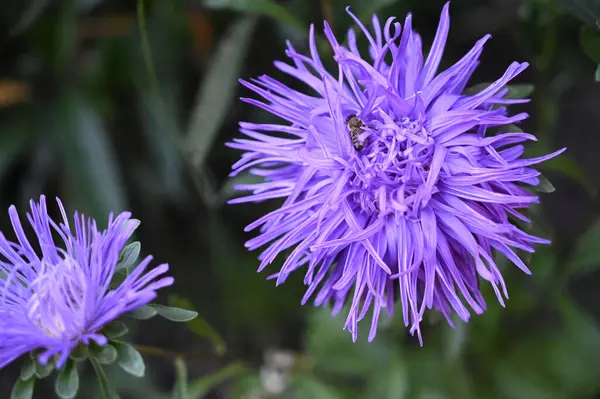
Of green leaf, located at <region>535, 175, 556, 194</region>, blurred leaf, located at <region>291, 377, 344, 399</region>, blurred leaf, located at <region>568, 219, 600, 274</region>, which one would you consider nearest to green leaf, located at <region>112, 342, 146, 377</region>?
green leaf, located at <region>535, 175, 556, 194</region>

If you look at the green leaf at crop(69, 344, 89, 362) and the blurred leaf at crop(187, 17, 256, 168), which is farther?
the blurred leaf at crop(187, 17, 256, 168)

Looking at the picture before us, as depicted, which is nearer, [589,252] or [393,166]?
[393,166]

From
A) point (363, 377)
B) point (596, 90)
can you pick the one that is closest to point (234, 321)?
point (363, 377)

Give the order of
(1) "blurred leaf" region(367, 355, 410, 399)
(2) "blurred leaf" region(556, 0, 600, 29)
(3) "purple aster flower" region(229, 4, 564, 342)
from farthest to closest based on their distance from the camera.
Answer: (1) "blurred leaf" region(367, 355, 410, 399) < (2) "blurred leaf" region(556, 0, 600, 29) < (3) "purple aster flower" region(229, 4, 564, 342)

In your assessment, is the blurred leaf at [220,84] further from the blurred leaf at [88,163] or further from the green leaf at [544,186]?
the green leaf at [544,186]

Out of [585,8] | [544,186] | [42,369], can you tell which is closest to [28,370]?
[42,369]

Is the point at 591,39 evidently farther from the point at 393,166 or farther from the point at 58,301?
the point at 58,301

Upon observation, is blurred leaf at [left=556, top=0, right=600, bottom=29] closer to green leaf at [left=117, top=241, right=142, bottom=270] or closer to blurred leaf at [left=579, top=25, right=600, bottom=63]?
blurred leaf at [left=579, top=25, right=600, bottom=63]
